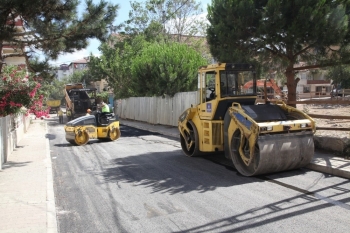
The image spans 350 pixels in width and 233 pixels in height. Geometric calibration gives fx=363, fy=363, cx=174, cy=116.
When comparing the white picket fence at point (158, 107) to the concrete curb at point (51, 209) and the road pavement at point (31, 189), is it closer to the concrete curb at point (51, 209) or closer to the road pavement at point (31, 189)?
the road pavement at point (31, 189)

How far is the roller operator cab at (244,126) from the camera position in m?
8.01

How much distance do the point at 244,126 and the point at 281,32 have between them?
417 centimetres

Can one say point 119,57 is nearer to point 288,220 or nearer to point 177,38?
point 177,38

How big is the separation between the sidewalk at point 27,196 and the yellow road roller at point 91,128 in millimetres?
3122

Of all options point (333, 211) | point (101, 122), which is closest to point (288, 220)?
point (333, 211)

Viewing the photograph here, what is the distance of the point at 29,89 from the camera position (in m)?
11.7

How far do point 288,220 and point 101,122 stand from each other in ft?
38.4

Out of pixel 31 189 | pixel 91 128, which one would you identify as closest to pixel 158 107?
pixel 91 128

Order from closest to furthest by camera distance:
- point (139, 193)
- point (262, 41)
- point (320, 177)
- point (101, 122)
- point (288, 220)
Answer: point (288, 220) → point (139, 193) → point (320, 177) → point (262, 41) → point (101, 122)

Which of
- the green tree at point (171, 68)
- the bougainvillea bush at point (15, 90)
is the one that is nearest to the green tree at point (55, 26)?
the bougainvillea bush at point (15, 90)

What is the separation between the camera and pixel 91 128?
A: 15.6 m

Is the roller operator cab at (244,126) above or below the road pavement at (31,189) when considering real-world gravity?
above

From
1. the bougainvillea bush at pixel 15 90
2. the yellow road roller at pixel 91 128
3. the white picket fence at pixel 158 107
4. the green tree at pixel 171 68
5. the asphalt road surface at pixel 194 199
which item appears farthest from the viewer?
the green tree at pixel 171 68

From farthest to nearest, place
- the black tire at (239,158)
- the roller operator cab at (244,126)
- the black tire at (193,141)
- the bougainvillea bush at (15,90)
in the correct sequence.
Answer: the bougainvillea bush at (15,90)
the black tire at (193,141)
the black tire at (239,158)
the roller operator cab at (244,126)
